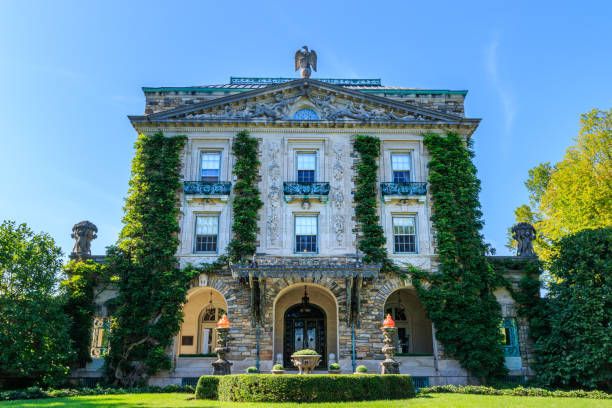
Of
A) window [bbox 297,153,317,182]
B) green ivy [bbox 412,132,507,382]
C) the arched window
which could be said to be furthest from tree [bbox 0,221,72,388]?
green ivy [bbox 412,132,507,382]

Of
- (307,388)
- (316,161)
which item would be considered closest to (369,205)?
(316,161)

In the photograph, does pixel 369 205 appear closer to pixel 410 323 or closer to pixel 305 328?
pixel 410 323

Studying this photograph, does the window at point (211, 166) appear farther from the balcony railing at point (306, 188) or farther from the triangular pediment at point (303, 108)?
the balcony railing at point (306, 188)

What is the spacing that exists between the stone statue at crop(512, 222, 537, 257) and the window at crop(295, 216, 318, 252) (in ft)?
31.2

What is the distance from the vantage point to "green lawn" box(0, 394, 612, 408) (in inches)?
564

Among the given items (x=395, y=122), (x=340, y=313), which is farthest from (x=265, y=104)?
(x=340, y=313)

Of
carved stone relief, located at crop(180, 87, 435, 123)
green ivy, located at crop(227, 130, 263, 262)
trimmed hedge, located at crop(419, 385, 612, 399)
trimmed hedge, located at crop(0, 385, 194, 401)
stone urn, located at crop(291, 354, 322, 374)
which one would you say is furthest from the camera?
carved stone relief, located at crop(180, 87, 435, 123)

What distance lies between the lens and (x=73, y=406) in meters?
14.9

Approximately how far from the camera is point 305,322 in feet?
81.4

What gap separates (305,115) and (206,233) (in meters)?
7.51

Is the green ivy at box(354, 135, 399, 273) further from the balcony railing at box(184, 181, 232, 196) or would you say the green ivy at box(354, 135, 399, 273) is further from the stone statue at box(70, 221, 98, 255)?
the stone statue at box(70, 221, 98, 255)

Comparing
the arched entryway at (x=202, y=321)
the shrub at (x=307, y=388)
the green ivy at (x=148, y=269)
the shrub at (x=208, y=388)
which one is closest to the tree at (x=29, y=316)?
the green ivy at (x=148, y=269)

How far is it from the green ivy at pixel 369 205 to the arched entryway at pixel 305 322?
278 centimetres

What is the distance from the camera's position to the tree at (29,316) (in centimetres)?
1956
